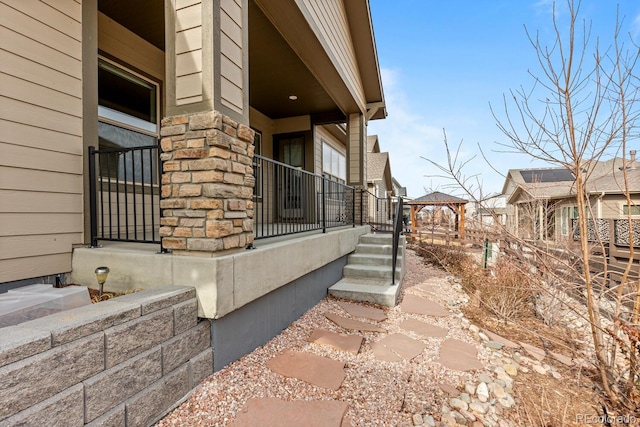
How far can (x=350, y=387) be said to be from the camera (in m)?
2.28

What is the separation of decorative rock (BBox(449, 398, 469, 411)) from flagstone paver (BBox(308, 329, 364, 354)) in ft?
2.88

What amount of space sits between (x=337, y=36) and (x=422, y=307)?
4.66 meters

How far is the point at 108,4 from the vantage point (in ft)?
11.0

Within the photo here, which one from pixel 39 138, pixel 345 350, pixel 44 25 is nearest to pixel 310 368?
pixel 345 350

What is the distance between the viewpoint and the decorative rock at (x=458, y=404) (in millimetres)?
2141

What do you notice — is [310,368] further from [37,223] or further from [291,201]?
[37,223]

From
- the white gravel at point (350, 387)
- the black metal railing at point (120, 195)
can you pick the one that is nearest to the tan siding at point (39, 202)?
the black metal railing at point (120, 195)

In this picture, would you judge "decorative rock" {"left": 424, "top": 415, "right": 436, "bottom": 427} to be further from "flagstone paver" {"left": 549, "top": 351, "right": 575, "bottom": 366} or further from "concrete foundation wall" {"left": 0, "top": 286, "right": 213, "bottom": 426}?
"flagstone paver" {"left": 549, "top": 351, "right": 575, "bottom": 366}

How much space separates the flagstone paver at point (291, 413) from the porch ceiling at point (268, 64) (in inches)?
153

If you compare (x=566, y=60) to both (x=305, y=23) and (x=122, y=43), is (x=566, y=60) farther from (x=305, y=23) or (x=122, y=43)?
(x=122, y=43)

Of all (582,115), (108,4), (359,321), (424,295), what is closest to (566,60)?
(582,115)

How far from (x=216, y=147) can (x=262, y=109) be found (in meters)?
5.09

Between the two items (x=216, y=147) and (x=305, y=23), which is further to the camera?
(x=305, y=23)

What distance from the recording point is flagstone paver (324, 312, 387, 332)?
338cm
